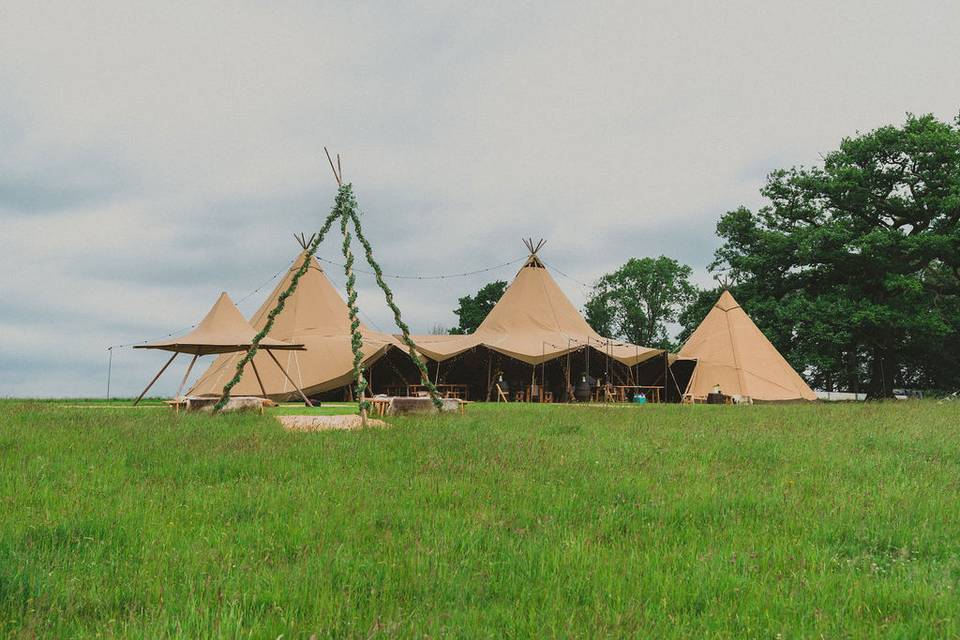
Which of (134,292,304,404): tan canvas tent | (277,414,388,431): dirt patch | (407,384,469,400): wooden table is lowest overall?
(277,414,388,431): dirt patch

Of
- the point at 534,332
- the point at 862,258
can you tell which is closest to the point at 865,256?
the point at 862,258

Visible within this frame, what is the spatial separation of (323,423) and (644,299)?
Answer: 3506 centimetres

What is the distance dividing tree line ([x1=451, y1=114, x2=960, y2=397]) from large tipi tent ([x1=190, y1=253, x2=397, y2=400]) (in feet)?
51.6

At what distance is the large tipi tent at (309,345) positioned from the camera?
75.8 ft

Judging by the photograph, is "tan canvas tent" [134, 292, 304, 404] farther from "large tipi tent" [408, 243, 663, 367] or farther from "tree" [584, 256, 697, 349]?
"tree" [584, 256, 697, 349]

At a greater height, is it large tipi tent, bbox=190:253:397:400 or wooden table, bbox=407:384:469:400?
large tipi tent, bbox=190:253:397:400

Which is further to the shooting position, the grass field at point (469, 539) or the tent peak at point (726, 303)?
the tent peak at point (726, 303)

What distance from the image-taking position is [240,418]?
10422 millimetres

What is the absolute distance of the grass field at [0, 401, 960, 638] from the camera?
283 cm

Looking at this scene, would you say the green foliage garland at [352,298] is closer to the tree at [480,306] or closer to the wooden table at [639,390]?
the wooden table at [639,390]

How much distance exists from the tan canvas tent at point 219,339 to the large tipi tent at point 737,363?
49.8 feet

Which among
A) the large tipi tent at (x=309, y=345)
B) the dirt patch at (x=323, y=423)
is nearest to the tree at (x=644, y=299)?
the large tipi tent at (x=309, y=345)

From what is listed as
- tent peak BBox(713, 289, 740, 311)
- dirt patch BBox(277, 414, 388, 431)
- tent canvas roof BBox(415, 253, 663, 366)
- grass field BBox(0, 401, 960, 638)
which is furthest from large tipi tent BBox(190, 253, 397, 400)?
grass field BBox(0, 401, 960, 638)

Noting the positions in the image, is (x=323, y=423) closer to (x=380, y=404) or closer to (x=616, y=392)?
(x=380, y=404)
